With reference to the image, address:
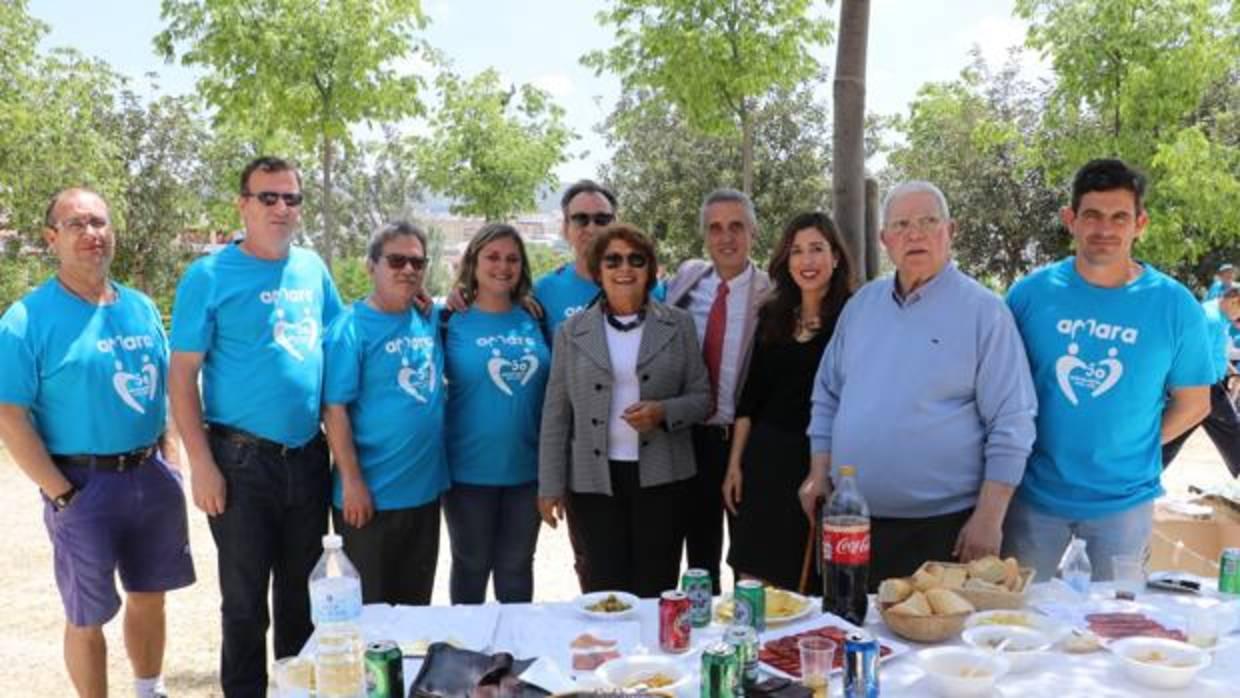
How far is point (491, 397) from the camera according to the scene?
3939mm

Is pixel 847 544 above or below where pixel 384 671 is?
above

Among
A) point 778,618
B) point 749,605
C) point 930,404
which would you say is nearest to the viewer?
point 749,605

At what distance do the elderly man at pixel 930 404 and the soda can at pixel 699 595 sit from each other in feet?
2.97

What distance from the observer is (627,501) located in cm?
384

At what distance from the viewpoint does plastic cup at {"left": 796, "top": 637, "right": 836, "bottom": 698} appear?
2205 millimetres

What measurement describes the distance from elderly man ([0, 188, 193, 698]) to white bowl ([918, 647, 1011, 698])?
10.1ft

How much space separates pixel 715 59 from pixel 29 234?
11.6 metres

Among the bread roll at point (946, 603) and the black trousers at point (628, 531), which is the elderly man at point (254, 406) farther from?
the bread roll at point (946, 603)

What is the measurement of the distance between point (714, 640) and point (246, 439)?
2073 millimetres

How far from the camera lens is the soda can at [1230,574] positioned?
2926 millimetres

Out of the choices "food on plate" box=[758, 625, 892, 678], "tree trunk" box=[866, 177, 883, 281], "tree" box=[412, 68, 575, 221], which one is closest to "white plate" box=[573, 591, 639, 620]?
"food on plate" box=[758, 625, 892, 678]

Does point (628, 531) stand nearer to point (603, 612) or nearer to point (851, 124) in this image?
point (603, 612)

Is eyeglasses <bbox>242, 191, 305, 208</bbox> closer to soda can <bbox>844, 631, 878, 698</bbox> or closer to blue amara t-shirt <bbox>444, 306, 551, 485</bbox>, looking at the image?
blue amara t-shirt <bbox>444, 306, 551, 485</bbox>

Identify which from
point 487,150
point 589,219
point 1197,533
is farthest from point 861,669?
point 487,150
